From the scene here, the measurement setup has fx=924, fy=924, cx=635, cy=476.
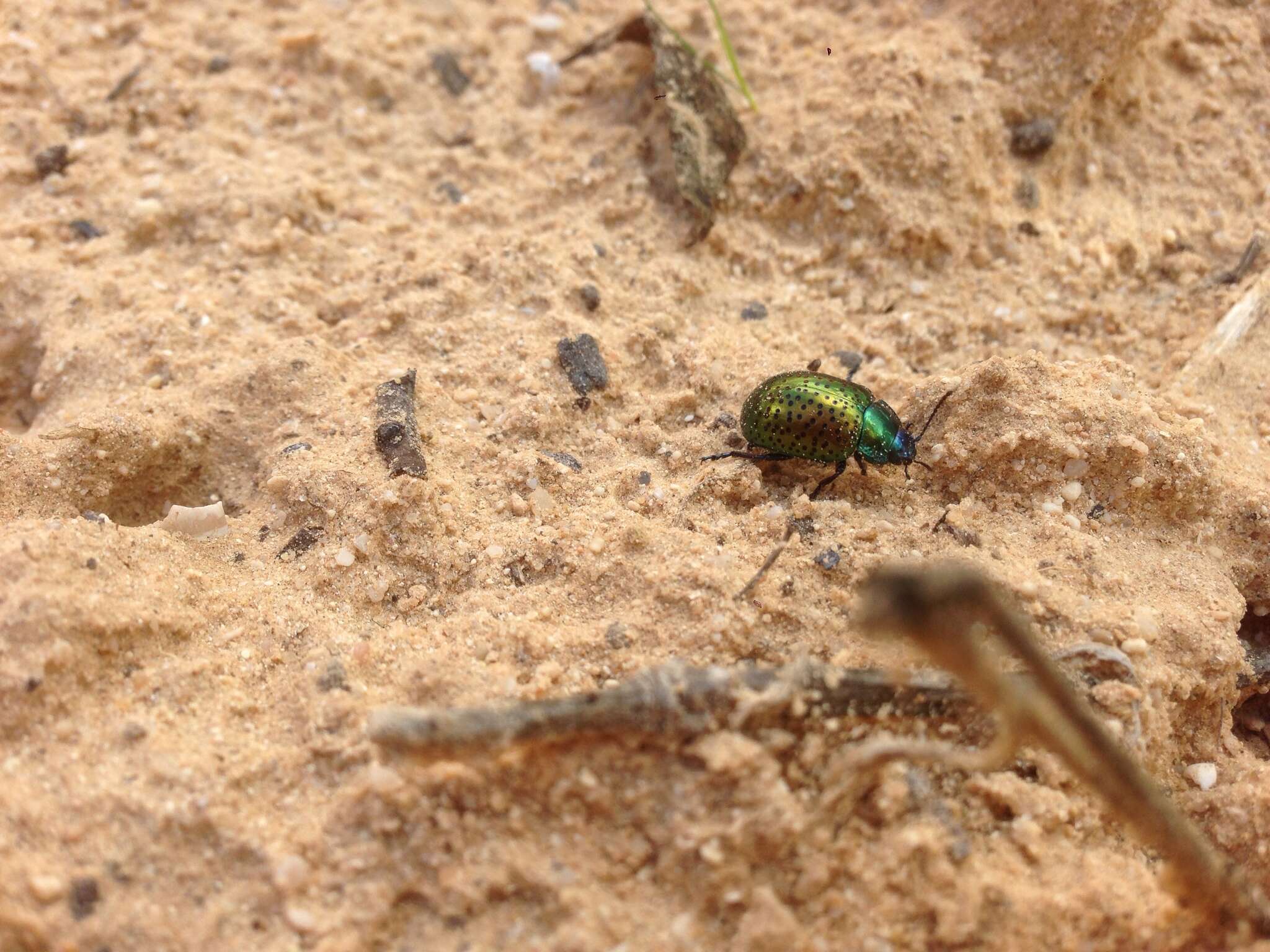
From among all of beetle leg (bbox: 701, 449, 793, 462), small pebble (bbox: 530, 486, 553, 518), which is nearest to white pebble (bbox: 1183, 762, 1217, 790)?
beetle leg (bbox: 701, 449, 793, 462)

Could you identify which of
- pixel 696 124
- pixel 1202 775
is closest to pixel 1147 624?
pixel 1202 775

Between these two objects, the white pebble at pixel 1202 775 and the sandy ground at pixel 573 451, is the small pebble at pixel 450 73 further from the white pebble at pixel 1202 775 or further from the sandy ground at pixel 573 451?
the white pebble at pixel 1202 775

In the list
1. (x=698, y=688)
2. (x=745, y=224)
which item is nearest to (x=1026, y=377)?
(x=745, y=224)

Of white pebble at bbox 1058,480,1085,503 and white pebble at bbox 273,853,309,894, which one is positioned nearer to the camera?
white pebble at bbox 273,853,309,894

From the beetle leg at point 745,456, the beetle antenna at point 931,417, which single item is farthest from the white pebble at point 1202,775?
the beetle leg at point 745,456

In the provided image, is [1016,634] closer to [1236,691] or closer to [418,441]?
[1236,691]

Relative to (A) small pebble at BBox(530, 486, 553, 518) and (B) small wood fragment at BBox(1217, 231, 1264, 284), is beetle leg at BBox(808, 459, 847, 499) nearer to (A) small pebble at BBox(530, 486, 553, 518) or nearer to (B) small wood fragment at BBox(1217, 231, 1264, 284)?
(A) small pebble at BBox(530, 486, 553, 518)
